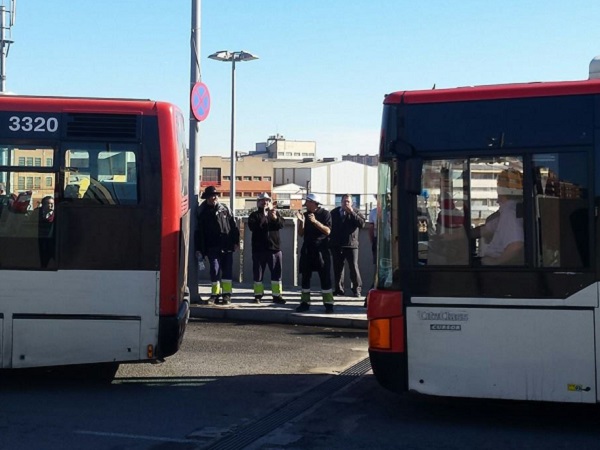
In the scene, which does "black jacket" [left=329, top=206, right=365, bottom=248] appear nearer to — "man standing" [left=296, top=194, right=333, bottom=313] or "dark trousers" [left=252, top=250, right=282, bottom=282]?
"man standing" [left=296, top=194, right=333, bottom=313]

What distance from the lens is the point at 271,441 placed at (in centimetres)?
713

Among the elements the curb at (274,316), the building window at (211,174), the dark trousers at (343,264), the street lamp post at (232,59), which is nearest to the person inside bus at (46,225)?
the curb at (274,316)

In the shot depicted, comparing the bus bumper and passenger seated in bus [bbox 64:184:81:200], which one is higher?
passenger seated in bus [bbox 64:184:81:200]

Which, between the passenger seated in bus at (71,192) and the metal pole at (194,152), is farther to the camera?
the metal pole at (194,152)

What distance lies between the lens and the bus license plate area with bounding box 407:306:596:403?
721 cm

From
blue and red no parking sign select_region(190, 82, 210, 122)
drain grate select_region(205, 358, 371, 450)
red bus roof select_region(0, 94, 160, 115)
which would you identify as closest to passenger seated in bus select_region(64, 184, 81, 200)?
red bus roof select_region(0, 94, 160, 115)

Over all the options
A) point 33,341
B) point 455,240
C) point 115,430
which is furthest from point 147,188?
point 455,240

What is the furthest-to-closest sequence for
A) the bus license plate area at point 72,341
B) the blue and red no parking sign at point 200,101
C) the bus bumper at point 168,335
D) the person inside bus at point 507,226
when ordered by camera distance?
the blue and red no parking sign at point 200,101 → the bus bumper at point 168,335 → the bus license plate area at point 72,341 → the person inside bus at point 507,226

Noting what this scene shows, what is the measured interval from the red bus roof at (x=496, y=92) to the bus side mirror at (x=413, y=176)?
1.73ft

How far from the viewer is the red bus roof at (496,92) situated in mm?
7340

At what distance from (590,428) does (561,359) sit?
0.81 meters

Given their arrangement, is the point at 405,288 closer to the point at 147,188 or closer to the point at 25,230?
the point at 147,188

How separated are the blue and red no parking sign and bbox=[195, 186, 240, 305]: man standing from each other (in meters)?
1.24

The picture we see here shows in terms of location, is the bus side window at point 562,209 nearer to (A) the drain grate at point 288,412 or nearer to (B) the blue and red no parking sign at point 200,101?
(A) the drain grate at point 288,412
